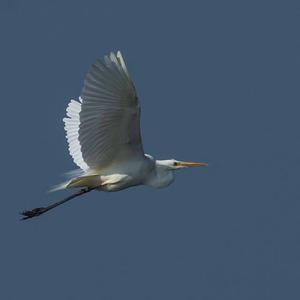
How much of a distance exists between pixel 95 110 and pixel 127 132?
528mm

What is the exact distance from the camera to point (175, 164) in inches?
445

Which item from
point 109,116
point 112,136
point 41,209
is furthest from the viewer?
point 41,209

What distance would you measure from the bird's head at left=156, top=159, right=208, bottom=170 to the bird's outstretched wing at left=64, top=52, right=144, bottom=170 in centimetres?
70

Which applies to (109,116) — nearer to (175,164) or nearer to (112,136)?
(112,136)

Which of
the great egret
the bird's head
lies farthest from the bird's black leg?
the bird's head

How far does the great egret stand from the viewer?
9.26 m

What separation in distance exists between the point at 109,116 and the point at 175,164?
183 cm

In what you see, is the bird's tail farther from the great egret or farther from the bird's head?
the bird's head

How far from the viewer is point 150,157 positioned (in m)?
10.7

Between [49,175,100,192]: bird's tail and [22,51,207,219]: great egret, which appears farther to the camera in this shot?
[49,175,100,192]: bird's tail

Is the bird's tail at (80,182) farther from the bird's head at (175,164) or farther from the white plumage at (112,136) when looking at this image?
the bird's head at (175,164)

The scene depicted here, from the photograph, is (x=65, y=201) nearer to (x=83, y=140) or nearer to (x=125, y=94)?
(x=83, y=140)

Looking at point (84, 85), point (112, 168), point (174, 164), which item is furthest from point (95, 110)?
point (174, 164)

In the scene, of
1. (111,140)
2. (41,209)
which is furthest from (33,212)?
(111,140)
